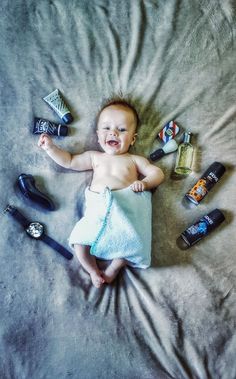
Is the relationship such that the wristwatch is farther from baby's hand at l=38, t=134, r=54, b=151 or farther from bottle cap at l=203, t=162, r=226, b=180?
bottle cap at l=203, t=162, r=226, b=180

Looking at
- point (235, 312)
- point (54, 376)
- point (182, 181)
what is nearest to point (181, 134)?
point (182, 181)

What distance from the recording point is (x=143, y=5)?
69.1 inches

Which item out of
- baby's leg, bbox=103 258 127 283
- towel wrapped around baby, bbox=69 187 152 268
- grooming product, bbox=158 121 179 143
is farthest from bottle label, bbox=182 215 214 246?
grooming product, bbox=158 121 179 143

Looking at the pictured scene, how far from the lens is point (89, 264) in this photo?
4.85ft

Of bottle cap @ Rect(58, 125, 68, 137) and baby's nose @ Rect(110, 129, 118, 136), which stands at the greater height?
baby's nose @ Rect(110, 129, 118, 136)

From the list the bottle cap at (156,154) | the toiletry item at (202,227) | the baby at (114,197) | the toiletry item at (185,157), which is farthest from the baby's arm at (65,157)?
the toiletry item at (202,227)

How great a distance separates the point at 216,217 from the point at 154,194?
24 cm

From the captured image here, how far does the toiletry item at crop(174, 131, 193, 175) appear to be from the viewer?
165 cm

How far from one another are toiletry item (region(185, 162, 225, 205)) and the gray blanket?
0.11ft

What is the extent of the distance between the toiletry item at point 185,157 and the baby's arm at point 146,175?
0.09 metres

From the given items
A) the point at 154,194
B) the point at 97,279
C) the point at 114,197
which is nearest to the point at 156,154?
the point at 154,194

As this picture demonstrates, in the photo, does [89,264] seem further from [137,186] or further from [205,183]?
[205,183]

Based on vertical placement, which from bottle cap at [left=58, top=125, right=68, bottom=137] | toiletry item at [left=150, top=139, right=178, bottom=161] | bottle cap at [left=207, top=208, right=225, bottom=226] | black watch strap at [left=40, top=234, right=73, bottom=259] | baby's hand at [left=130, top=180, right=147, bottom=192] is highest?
toiletry item at [left=150, top=139, right=178, bottom=161]

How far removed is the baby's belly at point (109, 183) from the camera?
5.16 ft
